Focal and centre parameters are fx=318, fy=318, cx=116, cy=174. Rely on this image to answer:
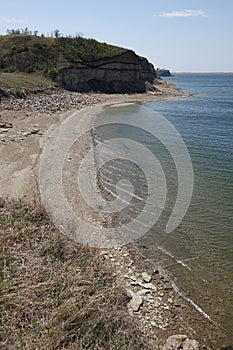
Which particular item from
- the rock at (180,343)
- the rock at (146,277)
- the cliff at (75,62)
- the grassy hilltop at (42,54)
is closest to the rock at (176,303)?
the rock at (146,277)

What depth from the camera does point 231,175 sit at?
752 inches

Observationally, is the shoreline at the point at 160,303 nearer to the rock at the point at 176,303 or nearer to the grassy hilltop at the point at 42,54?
the rock at the point at 176,303

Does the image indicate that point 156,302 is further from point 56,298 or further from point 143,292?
point 56,298

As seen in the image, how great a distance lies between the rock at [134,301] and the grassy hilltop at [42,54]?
46.0 metres

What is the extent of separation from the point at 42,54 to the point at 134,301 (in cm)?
6248

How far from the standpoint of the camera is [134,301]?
29.4 feet

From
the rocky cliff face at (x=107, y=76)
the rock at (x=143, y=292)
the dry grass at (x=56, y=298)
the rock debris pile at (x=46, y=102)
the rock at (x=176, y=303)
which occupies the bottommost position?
the rock at (x=176, y=303)

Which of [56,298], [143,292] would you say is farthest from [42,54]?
[56,298]

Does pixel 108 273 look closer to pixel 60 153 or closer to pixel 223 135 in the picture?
pixel 60 153

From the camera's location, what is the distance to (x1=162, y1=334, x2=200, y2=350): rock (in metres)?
7.57

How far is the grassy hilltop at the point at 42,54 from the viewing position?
2292 inches

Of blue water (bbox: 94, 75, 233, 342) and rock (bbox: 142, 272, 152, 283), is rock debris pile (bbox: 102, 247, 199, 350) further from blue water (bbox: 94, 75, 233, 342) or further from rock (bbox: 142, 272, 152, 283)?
blue water (bbox: 94, 75, 233, 342)

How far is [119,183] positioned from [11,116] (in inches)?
777

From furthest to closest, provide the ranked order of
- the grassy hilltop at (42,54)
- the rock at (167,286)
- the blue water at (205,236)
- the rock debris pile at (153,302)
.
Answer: the grassy hilltop at (42,54), the rock at (167,286), the blue water at (205,236), the rock debris pile at (153,302)
